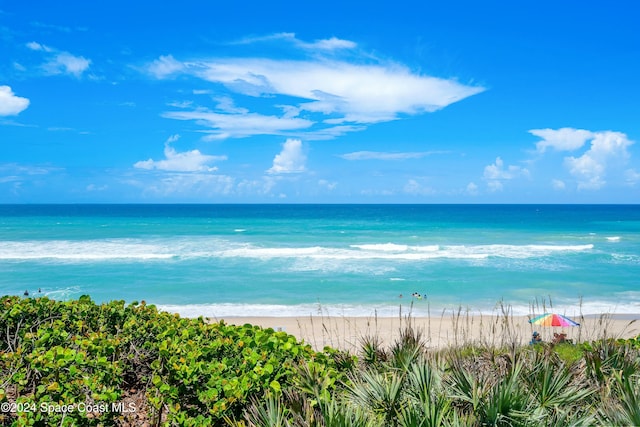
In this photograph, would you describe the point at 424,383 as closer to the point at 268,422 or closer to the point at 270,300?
the point at 268,422

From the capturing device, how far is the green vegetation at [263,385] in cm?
355

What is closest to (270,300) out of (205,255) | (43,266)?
→ (205,255)

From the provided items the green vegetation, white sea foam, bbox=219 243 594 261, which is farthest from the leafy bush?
white sea foam, bbox=219 243 594 261

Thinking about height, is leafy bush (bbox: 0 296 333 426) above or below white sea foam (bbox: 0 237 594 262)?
above

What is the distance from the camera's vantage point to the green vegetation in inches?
140

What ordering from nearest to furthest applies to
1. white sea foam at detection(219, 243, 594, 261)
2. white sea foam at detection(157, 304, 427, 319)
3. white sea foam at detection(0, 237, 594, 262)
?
white sea foam at detection(157, 304, 427, 319) → white sea foam at detection(0, 237, 594, 262) → white sea foam at detection(219, 243, 594, 261)

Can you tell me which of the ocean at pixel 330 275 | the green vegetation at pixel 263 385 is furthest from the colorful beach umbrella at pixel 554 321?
the green vegetation at pixel 263 385

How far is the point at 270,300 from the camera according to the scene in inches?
781

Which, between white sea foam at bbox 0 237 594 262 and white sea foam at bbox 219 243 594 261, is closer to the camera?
white sea foam at bbox 0 237 594 262

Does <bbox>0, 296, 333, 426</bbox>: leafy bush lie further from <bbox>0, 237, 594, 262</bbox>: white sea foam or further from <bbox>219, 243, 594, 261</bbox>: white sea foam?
<bbox>219, 243, 594, 261</bbox>: white sea foam

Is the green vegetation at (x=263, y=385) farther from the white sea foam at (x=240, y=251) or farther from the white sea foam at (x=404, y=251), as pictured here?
the white sea foam at (x=404, y=251)

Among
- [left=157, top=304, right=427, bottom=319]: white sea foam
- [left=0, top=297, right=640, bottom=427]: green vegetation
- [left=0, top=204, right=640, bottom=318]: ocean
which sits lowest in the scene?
[left=157, top=304, right=427, bottom=319]: white sea foam

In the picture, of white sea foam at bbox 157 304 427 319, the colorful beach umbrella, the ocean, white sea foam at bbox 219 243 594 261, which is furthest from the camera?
white sea foam at bbox 219 243 594 261

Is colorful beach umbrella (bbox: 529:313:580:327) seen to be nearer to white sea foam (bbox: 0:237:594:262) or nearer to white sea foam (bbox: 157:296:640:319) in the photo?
white sea foam (bbox: 157:296:640:319)
